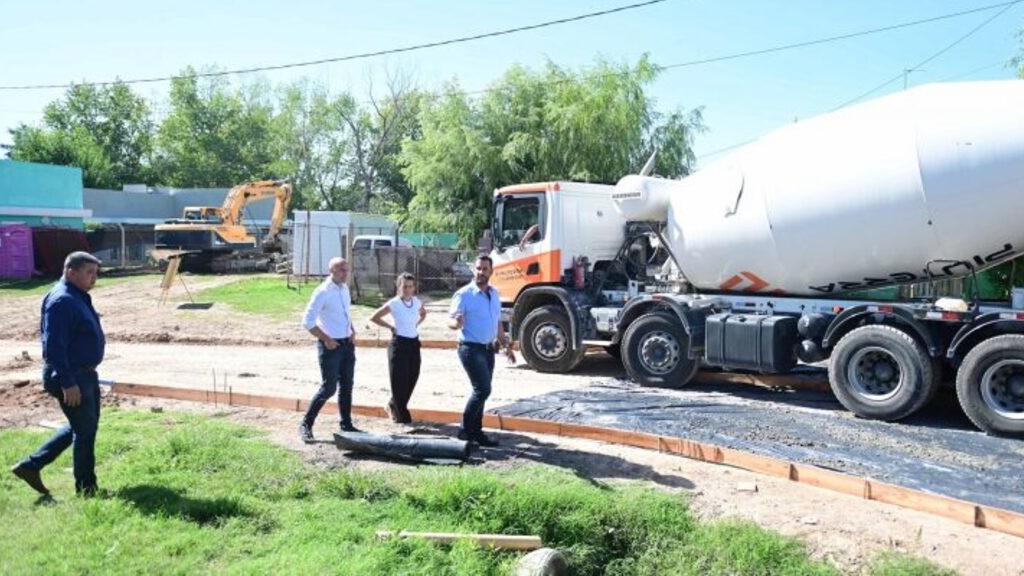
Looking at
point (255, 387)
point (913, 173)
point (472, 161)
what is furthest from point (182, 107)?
point (913, 173)

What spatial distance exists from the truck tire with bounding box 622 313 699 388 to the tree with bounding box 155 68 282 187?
55938mm

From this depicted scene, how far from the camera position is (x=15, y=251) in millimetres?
30328

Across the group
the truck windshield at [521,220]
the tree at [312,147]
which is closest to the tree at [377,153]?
the tree at [312,147]

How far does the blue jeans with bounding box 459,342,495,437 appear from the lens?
7695mm

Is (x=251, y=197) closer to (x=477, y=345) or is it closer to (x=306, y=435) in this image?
(x=306, y=435)

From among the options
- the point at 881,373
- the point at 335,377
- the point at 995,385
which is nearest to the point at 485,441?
the point at 335,377

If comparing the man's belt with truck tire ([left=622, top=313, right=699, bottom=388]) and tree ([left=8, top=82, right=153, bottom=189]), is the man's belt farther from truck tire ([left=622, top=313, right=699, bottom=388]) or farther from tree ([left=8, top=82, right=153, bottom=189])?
tree ([left=8, top=82, right=153, bottom=189])

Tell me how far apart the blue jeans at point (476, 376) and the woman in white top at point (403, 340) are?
36.9 inches

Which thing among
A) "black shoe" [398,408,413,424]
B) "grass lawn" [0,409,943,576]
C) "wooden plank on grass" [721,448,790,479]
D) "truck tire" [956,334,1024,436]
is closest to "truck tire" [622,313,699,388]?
"truck tire" [956,334,1024,436]

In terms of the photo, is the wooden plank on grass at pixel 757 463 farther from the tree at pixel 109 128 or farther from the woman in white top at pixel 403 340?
the tree at pixel 109 128

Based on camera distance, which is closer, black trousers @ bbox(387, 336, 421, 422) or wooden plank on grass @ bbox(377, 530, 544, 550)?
wooden plank on grass @ bbox(377, 530, 544, 550)

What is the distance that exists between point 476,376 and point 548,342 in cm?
490

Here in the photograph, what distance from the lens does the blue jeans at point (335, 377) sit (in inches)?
310

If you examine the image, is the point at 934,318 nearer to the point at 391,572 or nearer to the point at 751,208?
the point at 751,208
